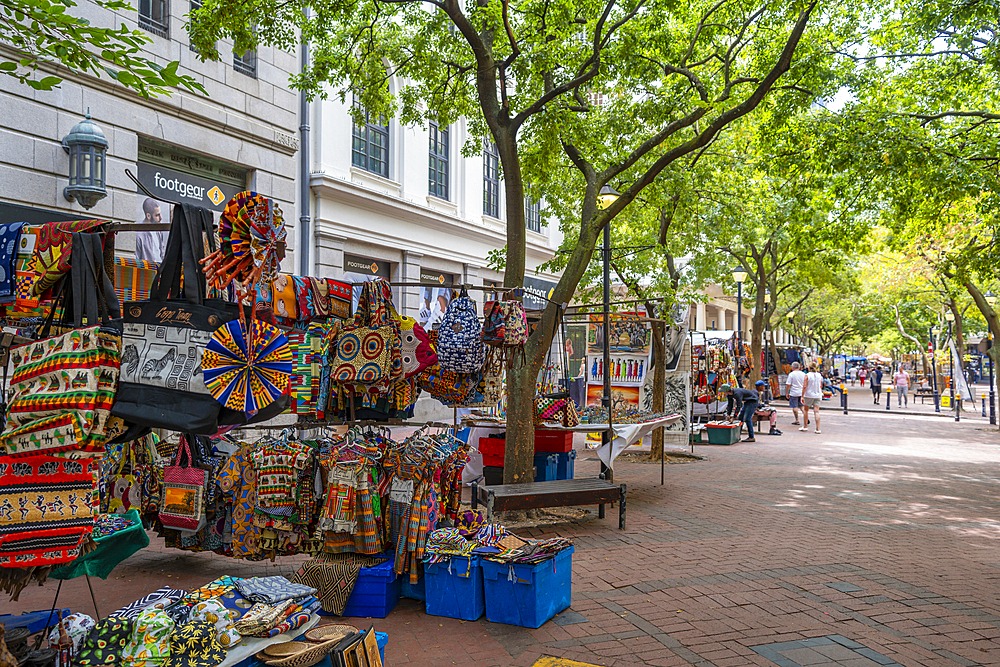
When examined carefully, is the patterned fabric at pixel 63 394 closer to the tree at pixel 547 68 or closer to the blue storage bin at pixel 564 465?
the tree at pixel 547 68

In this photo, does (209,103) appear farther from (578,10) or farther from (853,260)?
(853,260)

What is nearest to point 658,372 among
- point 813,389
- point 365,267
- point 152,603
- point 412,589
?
point 365,267

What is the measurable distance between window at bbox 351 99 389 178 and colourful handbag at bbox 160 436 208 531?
11.6 meters

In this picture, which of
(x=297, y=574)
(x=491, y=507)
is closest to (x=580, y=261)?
(x=491, y=507)

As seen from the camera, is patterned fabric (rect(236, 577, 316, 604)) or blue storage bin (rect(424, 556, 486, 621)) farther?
blue storage bin (rect(424, 556, 486, 621))

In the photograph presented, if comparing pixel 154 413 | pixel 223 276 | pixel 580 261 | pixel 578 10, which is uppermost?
pixel 578 10

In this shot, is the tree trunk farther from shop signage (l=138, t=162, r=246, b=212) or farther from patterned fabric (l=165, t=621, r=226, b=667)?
patterned fabric (l=165, t=621, r=226, b=667)

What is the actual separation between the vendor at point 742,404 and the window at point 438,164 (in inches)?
385

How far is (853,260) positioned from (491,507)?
32101 millimetres

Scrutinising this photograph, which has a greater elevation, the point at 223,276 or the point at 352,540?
the point at 223,276

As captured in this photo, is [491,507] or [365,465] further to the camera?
[491,507]

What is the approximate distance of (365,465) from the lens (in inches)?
214

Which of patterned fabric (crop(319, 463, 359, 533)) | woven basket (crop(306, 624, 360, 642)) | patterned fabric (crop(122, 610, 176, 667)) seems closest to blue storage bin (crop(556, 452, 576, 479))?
patterned fabric (crop(319, 463, 359, 533))

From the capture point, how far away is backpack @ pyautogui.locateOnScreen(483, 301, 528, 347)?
7020 millimetres
